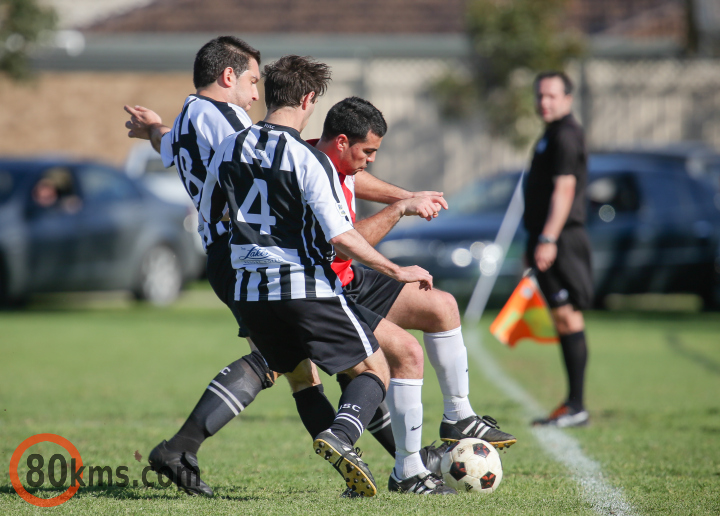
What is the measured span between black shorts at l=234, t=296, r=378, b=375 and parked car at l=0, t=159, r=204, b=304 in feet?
26.5

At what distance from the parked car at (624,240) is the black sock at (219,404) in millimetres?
7080

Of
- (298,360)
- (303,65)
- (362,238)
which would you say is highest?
(303,65)

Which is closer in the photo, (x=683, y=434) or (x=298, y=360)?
(x=298, y=360)

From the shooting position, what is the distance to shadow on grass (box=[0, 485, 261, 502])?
3941 millimetres

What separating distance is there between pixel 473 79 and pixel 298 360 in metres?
15.7

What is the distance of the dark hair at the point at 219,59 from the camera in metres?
4.13

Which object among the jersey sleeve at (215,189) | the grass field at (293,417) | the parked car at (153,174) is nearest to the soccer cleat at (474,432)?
the grass field at (293,417)

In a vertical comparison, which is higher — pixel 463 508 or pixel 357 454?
pixel 357 454

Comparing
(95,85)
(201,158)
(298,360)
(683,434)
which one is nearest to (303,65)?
(201,158)

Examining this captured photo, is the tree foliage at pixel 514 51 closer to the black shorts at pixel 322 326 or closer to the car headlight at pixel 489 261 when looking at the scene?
the car headlight at pixel 489 261

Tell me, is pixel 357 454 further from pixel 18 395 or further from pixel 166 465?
pixel 18 395

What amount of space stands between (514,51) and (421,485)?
48.4ft

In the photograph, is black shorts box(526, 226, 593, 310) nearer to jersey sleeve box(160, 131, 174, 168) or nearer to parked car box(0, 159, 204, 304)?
jersey sleeve box(160, 131, 174, 168)

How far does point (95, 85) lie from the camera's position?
20.0m
